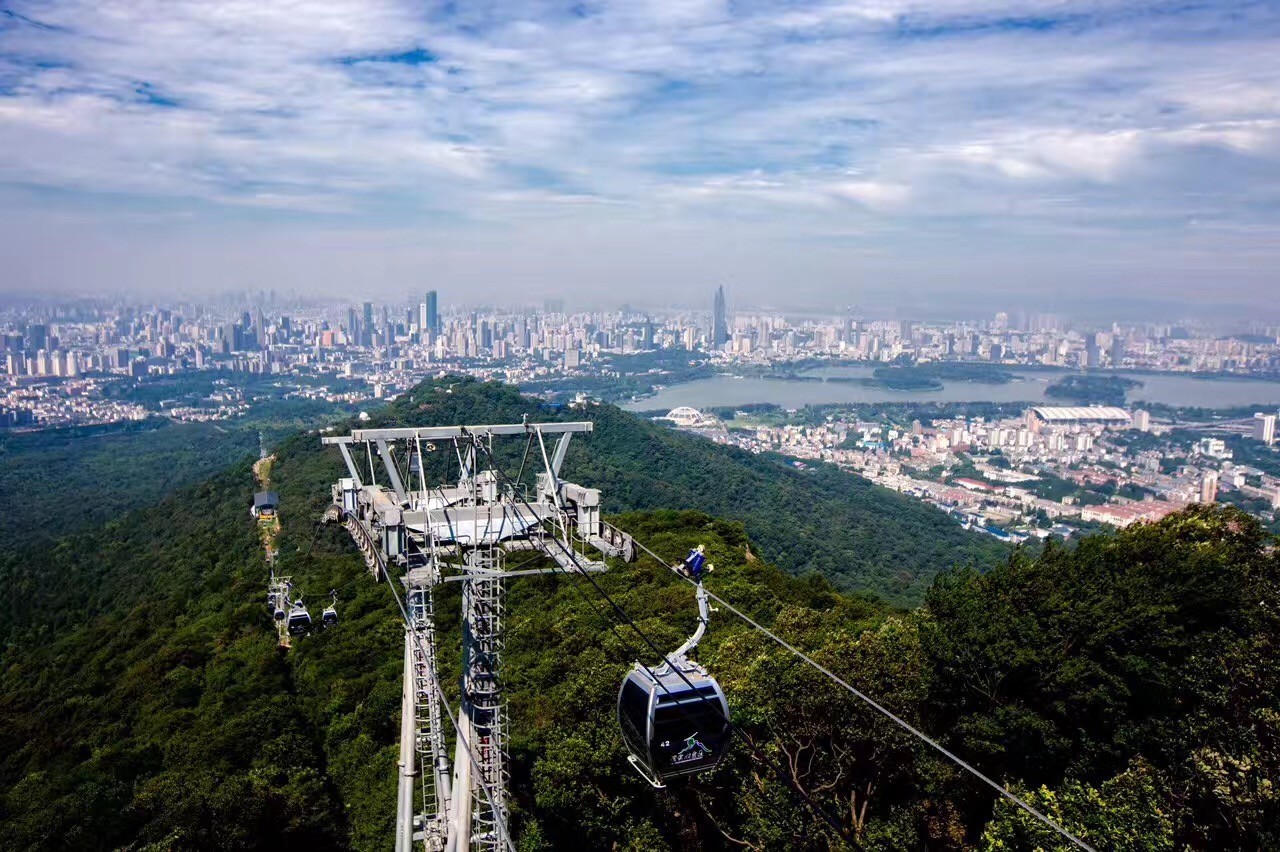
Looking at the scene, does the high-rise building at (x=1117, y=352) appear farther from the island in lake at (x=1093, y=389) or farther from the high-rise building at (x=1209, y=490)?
the high-rise building at (x=1209, y=490)

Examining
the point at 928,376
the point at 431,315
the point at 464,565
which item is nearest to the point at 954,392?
the point at 928,376

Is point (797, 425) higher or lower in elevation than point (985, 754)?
lower

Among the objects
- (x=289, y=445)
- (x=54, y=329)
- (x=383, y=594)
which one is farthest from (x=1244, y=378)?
(x=54, y=329)

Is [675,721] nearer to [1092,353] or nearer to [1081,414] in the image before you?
[1081,414]

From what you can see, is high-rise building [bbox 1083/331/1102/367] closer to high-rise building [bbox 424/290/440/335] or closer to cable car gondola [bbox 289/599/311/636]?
high-rise building [bbox 424/290/440/335]

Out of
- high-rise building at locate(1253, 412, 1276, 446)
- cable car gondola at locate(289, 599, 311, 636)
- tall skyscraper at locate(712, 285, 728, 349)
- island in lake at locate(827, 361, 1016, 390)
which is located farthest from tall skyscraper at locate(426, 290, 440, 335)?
cable car gondola at locate(289, 599, 311, 636)

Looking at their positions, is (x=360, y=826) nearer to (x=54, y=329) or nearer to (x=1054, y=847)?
(x=1054, y=847)
